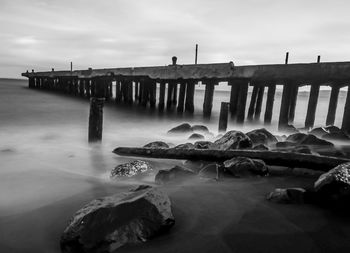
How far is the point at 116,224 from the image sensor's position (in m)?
1.98

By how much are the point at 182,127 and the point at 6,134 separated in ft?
14.9

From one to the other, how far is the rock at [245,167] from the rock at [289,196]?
2.37ft

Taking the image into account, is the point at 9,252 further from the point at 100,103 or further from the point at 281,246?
the point at 100,103

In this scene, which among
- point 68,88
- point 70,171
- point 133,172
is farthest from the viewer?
point 68,88

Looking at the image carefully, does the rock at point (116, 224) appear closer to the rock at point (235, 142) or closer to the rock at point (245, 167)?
the rock at point (245, 167)

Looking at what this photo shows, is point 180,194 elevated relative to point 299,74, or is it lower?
lower

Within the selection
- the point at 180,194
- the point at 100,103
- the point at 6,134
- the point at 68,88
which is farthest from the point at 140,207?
the point at 68,88

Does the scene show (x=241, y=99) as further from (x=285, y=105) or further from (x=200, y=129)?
(x=200, y=129)

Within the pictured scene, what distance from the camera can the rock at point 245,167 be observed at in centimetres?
330

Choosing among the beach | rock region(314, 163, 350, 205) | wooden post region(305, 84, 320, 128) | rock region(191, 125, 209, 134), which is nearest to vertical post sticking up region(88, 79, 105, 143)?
the beach

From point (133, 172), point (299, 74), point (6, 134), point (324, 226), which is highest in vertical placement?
point (299, 74)

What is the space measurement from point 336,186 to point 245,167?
1144mm

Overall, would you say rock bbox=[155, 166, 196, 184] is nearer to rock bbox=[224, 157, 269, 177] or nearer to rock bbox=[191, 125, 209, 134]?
rock bbox=[224, 157, 269, 177]

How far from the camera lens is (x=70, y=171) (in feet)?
13.6
